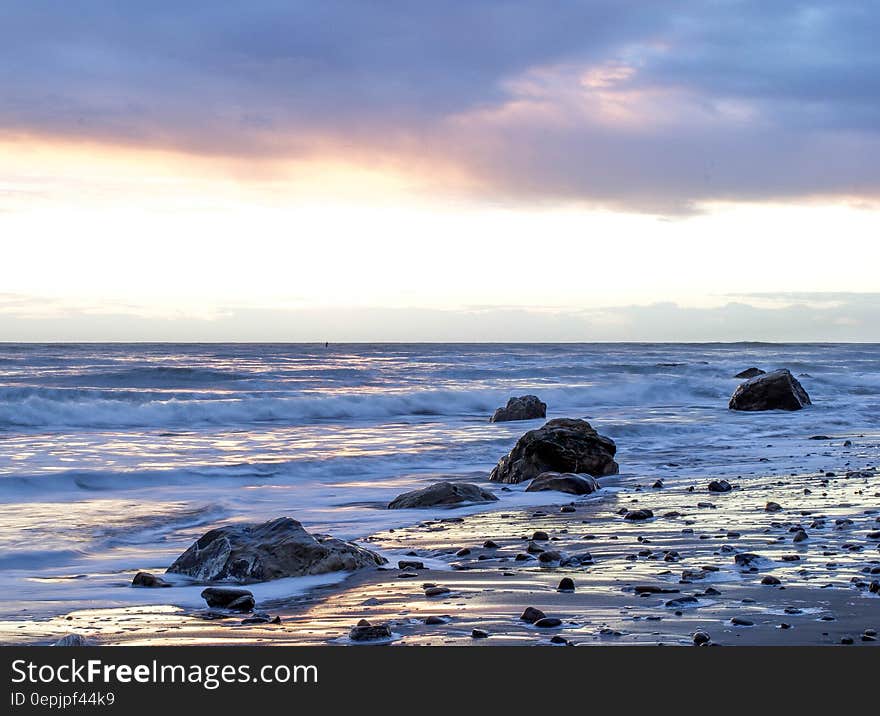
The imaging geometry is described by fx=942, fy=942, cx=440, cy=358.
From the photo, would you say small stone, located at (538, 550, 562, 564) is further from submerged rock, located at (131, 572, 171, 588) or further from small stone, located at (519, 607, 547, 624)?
submerged rock, located at (131, 572, 171, 588)

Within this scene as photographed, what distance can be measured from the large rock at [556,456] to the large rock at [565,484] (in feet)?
2.72

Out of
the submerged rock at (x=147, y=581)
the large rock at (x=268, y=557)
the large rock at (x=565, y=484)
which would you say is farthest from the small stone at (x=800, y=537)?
the submerged rock at (x=147, y=581)

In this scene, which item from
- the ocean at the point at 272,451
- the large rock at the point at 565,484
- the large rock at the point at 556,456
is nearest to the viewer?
the ocean at the point at 272,451

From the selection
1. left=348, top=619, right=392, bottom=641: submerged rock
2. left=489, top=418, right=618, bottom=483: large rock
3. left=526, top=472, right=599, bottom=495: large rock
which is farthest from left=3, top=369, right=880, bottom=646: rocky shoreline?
left=489, top=418, right=618, bottom=483: large rock

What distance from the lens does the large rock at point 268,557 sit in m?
7.09

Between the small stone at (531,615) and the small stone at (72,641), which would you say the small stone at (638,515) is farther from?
the small stone at (72,641)

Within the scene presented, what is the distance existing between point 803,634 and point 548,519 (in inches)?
190

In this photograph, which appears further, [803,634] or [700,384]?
[700,384]

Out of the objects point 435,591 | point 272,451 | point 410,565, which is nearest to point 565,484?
point 410,565

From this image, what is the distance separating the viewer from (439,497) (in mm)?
10711

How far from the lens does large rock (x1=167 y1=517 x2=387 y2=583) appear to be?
709cm
